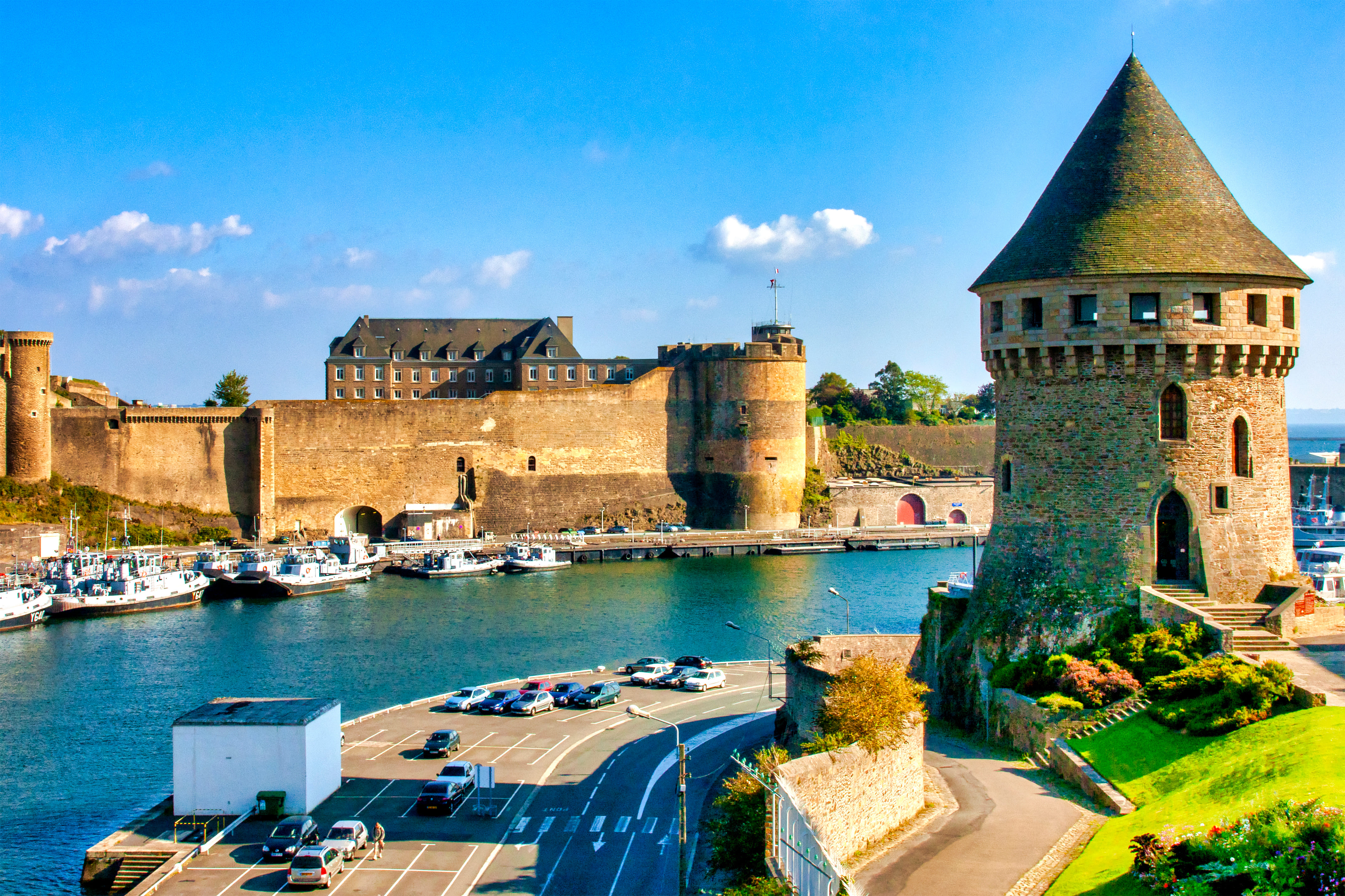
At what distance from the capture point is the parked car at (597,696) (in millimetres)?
33656

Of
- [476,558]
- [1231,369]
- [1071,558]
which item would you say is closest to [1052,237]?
[1231,369]

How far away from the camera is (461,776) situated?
990 inches

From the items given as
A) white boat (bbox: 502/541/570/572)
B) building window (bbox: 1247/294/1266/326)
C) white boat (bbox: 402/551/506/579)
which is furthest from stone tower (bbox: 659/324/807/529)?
building window (bbox: 1247/294/1266/326)

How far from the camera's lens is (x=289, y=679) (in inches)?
1548

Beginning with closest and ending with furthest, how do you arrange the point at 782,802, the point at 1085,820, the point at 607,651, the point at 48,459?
the point at 782,802 < the point at 1085,820 < the point at 607,651 < the point at 48,459

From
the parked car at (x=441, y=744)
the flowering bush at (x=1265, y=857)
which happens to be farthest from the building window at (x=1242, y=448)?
the parked car at (x=441, y=744)

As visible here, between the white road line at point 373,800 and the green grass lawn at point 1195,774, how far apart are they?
13681mm

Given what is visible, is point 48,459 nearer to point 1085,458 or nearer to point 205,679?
point 205,679

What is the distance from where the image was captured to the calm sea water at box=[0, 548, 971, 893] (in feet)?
93.6

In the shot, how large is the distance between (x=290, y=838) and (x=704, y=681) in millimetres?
15159

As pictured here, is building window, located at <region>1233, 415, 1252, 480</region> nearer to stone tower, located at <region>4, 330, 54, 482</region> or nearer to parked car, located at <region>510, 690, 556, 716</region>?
parked car, located at <region>510, 690, 556, 716</region>

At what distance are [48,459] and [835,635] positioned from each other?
57.5 meters

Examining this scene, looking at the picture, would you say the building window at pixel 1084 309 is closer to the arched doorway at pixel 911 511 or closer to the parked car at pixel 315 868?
the parked car at pixel 315 868

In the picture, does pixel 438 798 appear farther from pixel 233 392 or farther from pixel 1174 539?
pixel 233 392
